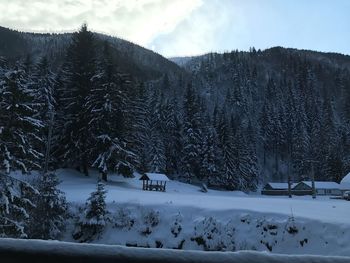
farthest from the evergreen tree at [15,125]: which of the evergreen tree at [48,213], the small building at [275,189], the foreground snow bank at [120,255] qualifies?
the small building at [275,189]

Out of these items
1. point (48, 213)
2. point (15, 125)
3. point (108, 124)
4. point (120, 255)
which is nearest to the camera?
point (120, 255)

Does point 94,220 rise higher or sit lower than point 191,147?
lower

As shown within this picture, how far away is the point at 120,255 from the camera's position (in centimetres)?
204

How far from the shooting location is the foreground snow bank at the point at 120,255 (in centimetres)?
201

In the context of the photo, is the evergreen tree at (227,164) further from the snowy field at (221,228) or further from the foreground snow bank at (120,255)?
the foreground snow bank at (120,255)

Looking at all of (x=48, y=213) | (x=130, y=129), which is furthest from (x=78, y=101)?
(x=48, y=213)

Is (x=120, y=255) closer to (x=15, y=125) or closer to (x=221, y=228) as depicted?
(x=15, y=125)

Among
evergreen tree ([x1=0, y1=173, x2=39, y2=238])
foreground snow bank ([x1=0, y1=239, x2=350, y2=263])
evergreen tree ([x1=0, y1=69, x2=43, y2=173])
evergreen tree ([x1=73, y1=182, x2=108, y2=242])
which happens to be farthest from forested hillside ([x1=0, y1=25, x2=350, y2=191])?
foreground snow bank ([x1=0, y1=239, x2=350, y2=263])

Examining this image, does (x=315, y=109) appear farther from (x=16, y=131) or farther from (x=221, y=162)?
(x=16, y=131)

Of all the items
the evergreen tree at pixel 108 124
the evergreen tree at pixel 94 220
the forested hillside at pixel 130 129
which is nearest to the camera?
the forested hillside at pixel 130 129

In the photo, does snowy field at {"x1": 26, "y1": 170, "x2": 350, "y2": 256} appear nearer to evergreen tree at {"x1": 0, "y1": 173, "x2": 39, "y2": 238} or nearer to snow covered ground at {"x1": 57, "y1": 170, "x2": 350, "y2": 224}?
snow covered ground at {"x1": 57, "y1": 170, "x2": 350, "y2": 224}

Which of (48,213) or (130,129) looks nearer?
(48,213)

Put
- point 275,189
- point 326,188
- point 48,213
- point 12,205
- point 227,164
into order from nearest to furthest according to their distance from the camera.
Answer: point 12,205 < point 48,213 < point 227,164 < point 326,188 < point 275,189

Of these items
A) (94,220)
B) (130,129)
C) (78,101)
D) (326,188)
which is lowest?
(94,220)
